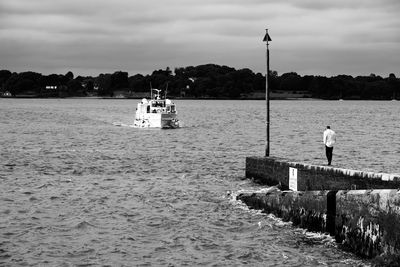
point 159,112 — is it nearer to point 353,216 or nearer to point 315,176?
point 315,176

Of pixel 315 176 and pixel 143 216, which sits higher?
pixel 315 176

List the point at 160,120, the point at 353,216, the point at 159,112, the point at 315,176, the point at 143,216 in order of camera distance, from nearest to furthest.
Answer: the point at 353,216 → the point at 143,216 → the point at 315,176 → the point at 160,120 → the point at 159,112

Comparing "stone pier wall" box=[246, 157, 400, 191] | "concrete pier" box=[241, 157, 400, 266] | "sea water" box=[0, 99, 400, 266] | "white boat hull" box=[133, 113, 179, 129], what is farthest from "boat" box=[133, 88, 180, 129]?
"concrete pier" box=[241, 157, 400, 266]

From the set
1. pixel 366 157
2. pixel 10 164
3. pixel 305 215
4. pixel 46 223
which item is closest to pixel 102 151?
pixel 10 164

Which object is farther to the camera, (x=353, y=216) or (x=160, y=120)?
(x=160, y=120)

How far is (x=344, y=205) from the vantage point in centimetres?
1855

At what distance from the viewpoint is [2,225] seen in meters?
22.0

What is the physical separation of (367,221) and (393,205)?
1.19 meters

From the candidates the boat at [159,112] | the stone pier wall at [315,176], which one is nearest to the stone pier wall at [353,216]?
the stone pier wall at [315,176]

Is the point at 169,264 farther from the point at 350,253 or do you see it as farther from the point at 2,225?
the point at 2,225

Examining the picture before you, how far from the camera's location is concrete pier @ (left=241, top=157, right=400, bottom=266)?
16281 mm

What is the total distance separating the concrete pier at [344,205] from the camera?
16.3 meters

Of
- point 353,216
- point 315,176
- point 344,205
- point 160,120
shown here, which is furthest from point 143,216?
point 160,120

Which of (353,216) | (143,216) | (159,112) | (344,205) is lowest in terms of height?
(143,216)
